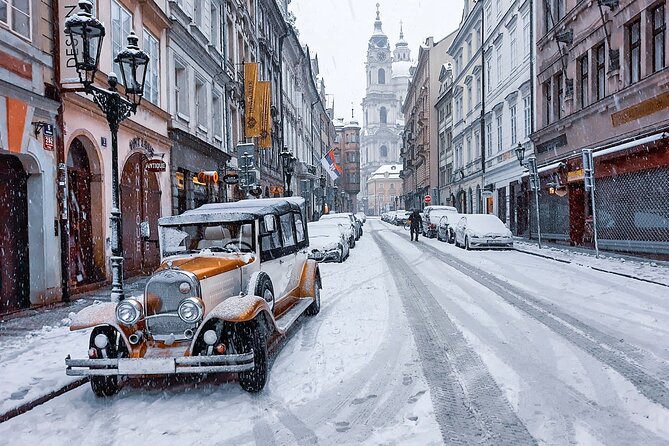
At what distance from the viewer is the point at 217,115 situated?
22.0 m

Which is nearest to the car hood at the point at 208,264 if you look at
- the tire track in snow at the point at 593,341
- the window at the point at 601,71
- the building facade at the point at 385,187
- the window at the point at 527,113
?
the tire track in snow at the point at 593,341

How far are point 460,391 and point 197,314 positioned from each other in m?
2.50

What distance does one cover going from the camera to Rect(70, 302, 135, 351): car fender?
4866mm

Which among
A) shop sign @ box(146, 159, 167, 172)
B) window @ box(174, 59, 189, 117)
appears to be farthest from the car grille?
window @ box(174, 59, 189, 117)

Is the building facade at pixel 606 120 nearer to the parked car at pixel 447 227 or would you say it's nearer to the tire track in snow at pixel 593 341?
the parked car at pixel 447 227

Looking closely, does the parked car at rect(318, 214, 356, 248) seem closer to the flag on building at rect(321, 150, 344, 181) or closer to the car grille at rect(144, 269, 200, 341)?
the flag on building at rect(321, 150, 344, 181)

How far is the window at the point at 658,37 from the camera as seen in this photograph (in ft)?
47.8

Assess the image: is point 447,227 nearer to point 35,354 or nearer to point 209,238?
point 209,238

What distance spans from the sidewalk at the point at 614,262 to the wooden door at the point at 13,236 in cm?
1225

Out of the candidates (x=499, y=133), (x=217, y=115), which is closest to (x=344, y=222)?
(x=217, y=115)

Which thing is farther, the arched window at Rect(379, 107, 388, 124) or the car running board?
the arched window at Rect(379, 107, 388, 124)

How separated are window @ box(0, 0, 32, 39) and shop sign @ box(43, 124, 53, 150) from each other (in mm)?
1604

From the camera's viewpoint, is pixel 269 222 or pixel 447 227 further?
pixel 447 227

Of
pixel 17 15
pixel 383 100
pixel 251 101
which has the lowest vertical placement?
pixel 17 15
